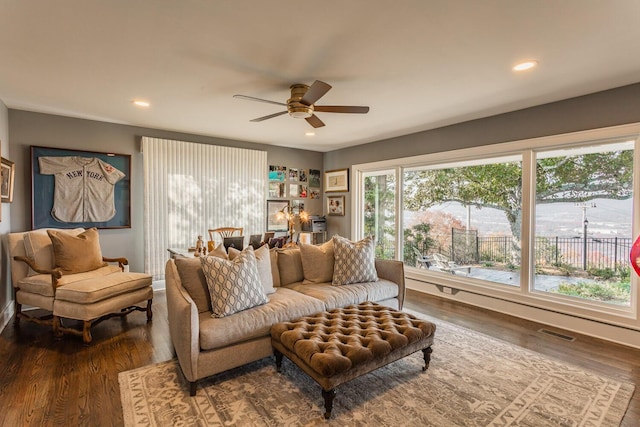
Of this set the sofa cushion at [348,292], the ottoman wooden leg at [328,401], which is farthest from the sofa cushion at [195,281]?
the ottoman wooden leg at [328,401]

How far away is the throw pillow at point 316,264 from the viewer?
356cm

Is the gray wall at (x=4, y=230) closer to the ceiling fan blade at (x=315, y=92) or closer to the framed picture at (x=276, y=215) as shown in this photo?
the ceiling fan blade at (x=315, y=92)

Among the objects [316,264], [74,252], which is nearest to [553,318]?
[316,264]

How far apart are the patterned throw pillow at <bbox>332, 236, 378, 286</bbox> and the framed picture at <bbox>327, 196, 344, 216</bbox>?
271 centimetres

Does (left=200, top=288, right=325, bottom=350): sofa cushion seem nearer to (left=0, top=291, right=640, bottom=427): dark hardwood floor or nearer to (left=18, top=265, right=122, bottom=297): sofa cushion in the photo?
(left=0, top=291, right=640, bottom=427): dark hardwood floor

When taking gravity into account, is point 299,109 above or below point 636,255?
above

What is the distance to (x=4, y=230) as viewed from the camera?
350 centimetres

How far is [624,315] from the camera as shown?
10.2 ft

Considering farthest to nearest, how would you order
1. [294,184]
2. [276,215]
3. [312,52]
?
1. [294,184]
2. [276,215]
3. [312,52]

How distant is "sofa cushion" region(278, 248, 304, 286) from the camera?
3479 millimetres

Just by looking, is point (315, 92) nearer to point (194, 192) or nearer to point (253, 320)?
point (253, 320)

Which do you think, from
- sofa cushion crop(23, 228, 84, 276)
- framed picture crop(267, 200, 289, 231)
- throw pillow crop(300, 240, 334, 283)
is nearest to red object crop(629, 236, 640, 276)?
throw pillow crop(300, 240, 334, 283)

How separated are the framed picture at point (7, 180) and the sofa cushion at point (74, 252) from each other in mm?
570

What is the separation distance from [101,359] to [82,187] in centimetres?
257
